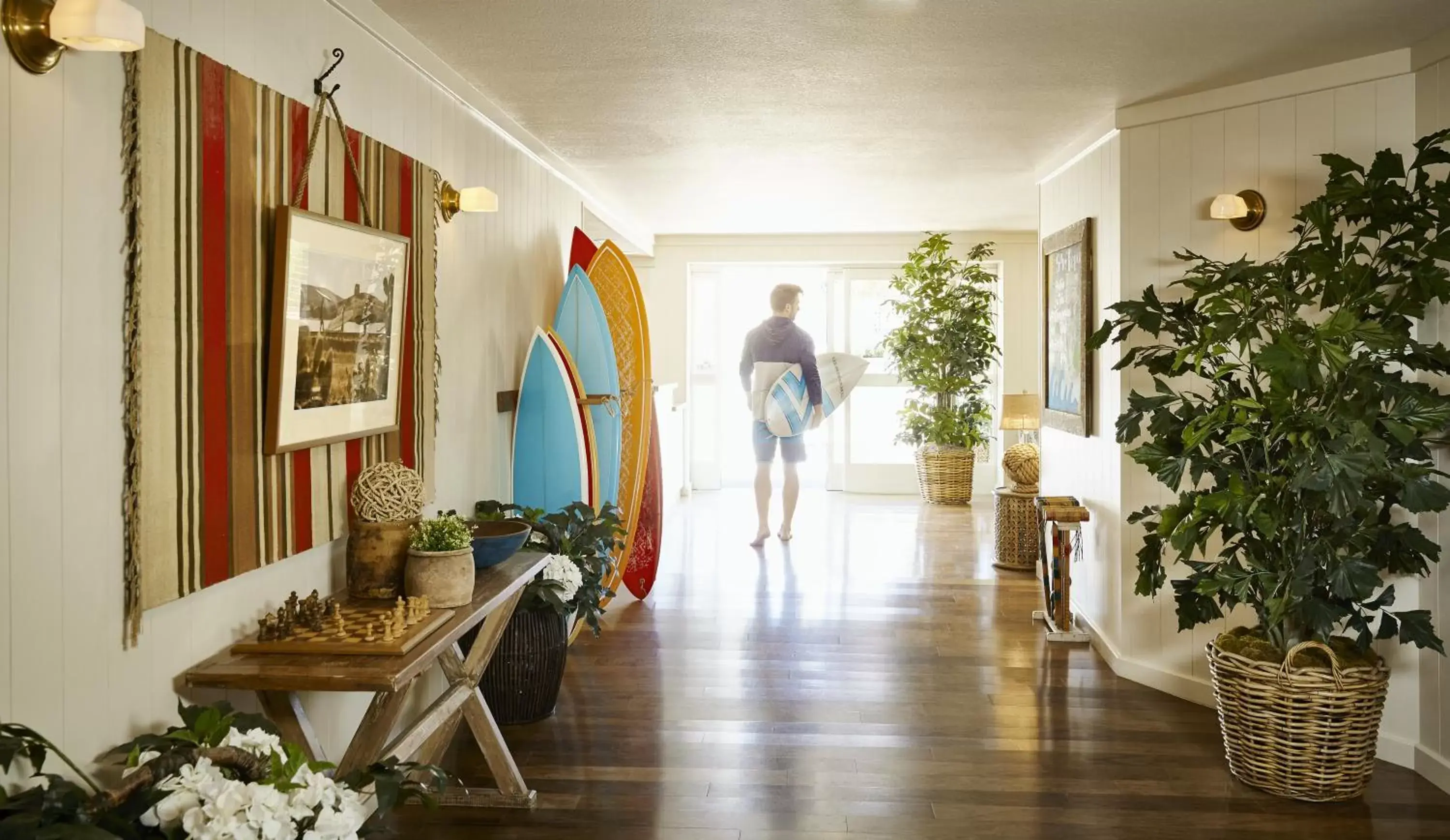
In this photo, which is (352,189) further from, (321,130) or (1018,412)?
(1018,412)

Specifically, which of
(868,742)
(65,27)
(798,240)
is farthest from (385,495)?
(798,240)

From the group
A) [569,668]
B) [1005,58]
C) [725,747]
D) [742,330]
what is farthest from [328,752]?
[742,330]

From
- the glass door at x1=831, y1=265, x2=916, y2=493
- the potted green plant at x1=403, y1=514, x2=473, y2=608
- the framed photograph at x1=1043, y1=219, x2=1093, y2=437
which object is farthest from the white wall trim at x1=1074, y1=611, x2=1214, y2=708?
the glass door at x1=831, y1=265, x2=916, y2=493

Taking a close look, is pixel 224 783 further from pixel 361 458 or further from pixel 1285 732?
pixel 1285 732

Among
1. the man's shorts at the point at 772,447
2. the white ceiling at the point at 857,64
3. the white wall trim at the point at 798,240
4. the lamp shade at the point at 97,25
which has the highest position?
the white wall trim at the point at 798,240

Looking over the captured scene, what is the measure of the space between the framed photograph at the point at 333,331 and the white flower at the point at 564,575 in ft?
3.02

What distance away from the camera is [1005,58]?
3695mm

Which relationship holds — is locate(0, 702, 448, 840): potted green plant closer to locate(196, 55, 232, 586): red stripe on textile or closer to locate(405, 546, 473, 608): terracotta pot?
locate(196, 55, 232, 586): red stripe on textile

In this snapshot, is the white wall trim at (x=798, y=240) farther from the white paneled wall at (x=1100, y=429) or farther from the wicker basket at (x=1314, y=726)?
the wicker basket at (x=1314, y=726)

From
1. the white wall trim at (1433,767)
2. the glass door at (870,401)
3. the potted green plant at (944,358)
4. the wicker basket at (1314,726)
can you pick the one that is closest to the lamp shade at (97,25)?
the wicker basket at (1314,726)

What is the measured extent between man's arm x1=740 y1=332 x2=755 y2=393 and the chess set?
4719 millimetres

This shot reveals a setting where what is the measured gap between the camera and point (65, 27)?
66.5 inches

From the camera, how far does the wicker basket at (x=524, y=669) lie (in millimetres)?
3746

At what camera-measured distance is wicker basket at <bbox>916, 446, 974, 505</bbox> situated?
29.3 ft
